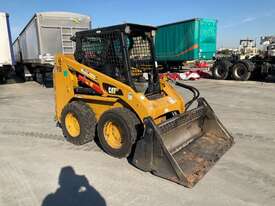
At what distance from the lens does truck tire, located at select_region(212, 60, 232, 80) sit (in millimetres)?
16453

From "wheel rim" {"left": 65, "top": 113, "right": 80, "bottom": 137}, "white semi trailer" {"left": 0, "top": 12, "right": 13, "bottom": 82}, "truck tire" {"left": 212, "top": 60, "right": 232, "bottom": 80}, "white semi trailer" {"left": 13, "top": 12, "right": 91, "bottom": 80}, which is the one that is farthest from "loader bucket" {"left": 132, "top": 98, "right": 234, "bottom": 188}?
"white semi trailer" {"left": 0, "top": 12, "right": 13, "bottom": 82}

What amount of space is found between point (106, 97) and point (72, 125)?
46.6 inches

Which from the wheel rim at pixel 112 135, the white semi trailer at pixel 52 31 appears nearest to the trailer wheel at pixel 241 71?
the white semi trailer at pixel 52 31

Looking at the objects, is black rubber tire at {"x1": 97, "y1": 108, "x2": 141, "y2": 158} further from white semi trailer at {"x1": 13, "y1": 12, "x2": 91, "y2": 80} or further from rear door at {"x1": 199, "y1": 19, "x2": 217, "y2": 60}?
rear door at {"x1": 199, "y1": 19, "x2": 217, "y2": 60}

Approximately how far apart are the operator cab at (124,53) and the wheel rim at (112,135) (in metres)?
0.74

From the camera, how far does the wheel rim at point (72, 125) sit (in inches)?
215

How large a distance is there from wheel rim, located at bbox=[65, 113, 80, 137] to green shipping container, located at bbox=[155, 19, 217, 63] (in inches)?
536

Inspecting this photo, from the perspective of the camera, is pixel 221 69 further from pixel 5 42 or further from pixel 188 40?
pixel 5 42

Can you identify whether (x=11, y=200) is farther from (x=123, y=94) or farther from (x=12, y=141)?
(x=12, y=141)

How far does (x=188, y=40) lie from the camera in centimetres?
1791

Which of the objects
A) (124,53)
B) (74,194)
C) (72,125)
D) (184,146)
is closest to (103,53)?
(124,53)

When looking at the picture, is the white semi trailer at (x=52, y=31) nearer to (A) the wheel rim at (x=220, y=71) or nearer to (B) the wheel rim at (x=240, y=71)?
(A) the wheel rim at (x=220, y=71)

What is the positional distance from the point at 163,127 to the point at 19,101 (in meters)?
8.11

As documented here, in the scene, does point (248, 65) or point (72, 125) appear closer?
point (72, 125)
